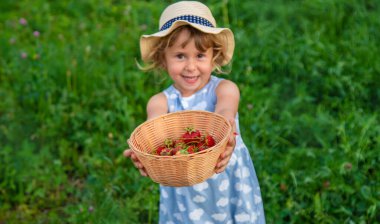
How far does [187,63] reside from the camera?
268 cm

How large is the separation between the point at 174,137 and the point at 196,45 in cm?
44

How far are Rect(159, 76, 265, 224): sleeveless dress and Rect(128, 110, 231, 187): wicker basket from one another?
208mm

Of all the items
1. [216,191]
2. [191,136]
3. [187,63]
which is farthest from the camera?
[216,191]

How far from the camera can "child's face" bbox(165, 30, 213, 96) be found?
2.67 m

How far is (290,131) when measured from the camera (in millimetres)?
3963

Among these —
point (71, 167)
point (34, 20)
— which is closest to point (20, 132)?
point (71, 167)

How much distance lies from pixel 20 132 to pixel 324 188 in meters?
2.26

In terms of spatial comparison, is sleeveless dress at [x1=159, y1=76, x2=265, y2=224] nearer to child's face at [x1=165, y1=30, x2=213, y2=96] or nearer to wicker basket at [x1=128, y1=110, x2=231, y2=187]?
child's face at [x1=165, y1=30, x2=213, y2=96]

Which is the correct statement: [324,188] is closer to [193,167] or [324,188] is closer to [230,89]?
[230,89]

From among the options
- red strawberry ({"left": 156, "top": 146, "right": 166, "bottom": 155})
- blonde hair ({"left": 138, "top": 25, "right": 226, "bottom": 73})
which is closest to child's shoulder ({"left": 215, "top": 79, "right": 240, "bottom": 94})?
blonde hair ({"left": 138, "top": 25, "right": 226, "bottom": 73})

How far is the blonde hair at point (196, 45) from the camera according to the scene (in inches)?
105

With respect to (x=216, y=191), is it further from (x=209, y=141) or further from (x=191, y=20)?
(x=191, y=20)

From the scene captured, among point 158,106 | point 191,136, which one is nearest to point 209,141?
point 191,136

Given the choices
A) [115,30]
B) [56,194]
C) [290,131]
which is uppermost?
[115,30]
